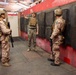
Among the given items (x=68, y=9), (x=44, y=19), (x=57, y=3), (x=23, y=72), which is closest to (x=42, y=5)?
(x=44, y=19)

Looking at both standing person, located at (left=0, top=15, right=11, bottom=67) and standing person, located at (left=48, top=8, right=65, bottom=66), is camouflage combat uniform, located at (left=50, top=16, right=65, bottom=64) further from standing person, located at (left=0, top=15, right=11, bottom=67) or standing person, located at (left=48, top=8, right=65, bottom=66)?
standing person, located at (left=0, top=15, right=11, bottom=67)

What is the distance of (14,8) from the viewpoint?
10000 mm

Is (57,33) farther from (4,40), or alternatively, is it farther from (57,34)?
(4,40)

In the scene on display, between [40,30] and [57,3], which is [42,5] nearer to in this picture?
[40,30]

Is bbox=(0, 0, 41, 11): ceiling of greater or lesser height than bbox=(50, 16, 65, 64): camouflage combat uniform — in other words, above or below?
above

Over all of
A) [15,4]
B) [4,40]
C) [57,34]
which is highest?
[15,4]

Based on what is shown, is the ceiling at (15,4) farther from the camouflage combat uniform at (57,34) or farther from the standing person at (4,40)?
the camouflage combat uniform at (57,34)

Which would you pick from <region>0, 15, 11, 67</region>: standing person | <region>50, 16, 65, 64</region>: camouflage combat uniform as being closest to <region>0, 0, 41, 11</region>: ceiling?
<region>0, 15, 11, 67</region>: standing person

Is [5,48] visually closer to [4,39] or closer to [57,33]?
[4,39]

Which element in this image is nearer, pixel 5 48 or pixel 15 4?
pixel 5 48

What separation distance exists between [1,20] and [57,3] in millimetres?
1763

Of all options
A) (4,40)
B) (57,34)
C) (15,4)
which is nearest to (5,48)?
(4,40)

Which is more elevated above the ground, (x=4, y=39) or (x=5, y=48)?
(x=4, y=39)

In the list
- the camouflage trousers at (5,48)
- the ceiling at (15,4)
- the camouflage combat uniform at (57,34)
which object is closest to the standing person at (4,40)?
the camouflage trousers at (5,48)
